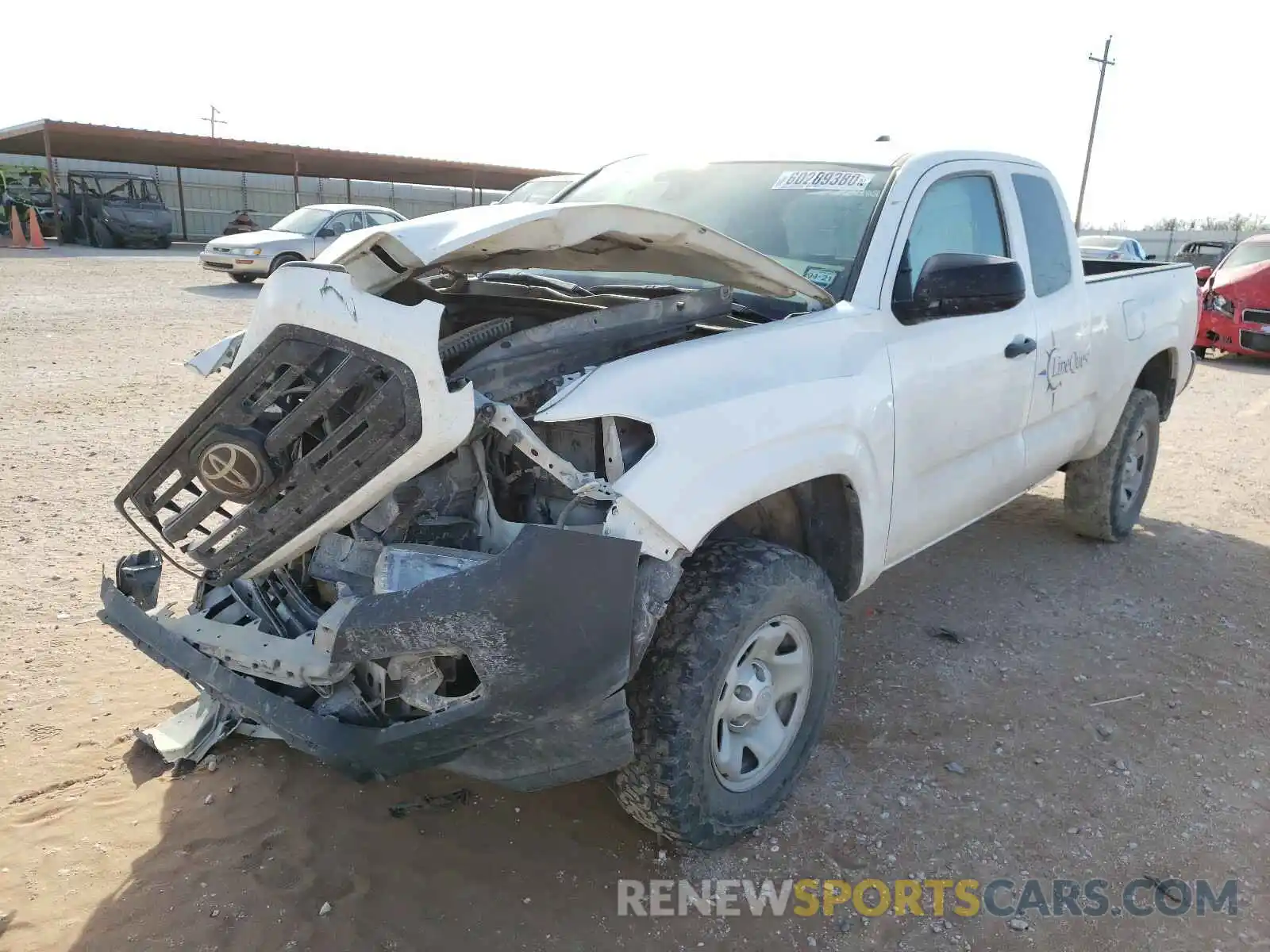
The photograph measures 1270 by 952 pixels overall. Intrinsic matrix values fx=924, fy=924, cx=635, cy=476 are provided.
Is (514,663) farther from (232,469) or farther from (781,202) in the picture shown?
(781,202)

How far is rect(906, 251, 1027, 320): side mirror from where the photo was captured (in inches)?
117

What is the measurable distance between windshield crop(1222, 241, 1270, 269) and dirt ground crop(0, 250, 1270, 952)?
10.2m

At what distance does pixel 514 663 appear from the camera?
2066mm

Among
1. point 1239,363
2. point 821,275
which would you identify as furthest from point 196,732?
point 1239,363

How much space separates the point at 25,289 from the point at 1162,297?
15.8m

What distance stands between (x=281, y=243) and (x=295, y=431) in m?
16.0

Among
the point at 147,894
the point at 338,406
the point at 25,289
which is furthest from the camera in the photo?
the point at 25,289

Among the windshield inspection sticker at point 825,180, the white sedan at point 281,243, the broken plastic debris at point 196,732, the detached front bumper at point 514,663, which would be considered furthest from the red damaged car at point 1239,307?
the broken plastic debris at point 196,732

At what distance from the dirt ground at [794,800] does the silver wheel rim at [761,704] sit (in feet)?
0.85

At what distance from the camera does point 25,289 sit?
47.7 feet

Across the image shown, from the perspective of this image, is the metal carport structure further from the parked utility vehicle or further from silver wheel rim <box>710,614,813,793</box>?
silver wheel rim <box>710,614,813,793</box>

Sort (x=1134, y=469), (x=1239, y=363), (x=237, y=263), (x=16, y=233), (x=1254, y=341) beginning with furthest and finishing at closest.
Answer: (x=16, y=233), (x=237, y=263), (x=1239, y=363), (x=1254, y=341), (x=1134, y=469)

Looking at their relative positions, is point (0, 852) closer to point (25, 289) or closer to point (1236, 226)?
point (25, 289)

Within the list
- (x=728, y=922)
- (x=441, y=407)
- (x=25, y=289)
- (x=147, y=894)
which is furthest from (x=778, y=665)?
(x=25, y=289)
